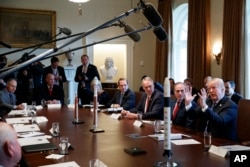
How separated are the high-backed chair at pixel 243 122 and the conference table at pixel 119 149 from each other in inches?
25.4

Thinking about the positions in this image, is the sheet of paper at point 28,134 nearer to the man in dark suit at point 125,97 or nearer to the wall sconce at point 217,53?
the man in dark suit at point 125,97

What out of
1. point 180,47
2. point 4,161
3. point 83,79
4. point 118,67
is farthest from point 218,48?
point 4,161

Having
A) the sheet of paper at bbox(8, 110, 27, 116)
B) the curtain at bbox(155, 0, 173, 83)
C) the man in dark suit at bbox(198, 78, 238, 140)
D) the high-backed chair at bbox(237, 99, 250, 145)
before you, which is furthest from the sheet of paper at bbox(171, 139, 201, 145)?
the curtain at bbox(155, 0, 173, 83)

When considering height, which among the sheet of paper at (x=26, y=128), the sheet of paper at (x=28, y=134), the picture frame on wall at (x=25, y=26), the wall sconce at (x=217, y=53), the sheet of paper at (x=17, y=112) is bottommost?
the sheet of paper at (x=28, y=134)

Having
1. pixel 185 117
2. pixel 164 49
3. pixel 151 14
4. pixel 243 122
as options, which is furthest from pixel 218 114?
pixel 164 49

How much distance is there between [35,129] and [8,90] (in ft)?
7.29

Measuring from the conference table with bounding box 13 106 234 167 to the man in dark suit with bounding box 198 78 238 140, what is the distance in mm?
249

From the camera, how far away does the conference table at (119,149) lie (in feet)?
6.23

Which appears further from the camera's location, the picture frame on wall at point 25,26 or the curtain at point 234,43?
the picture frame on wall at point 25,26

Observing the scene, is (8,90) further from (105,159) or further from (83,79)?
(105,159)

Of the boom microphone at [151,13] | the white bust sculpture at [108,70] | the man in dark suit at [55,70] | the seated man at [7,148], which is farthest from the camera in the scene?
the white bust sculpture at [108,70]

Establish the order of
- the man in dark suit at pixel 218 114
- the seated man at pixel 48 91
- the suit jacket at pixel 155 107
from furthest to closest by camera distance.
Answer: the seated man at pixel 48 91 < the suit jacket at pixel 155 107 < the man in dark suit at pixel 218 114

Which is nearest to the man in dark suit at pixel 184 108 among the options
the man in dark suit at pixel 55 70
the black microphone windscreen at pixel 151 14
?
the black microphone windscreen at pixel 151 14

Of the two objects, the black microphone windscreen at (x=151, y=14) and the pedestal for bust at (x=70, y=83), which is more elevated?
the black microphone windscreen at (x=151, y=14)
